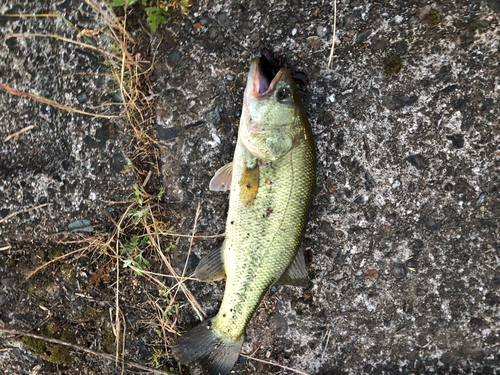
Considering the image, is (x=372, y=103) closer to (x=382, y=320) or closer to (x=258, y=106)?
(x=258, y=106)

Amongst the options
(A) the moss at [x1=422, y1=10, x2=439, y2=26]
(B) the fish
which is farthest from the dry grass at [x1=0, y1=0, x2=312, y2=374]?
(A) the moss at [x1=422, y1=10, x2=439, y2=26]

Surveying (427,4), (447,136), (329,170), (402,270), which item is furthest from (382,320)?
(427,4)

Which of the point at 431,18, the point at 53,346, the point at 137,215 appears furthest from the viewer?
the point at 53,346

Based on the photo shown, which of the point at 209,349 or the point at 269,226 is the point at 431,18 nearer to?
the point at 269,226

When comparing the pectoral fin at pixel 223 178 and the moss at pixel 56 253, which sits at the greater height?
the pectoral fin at pixel 223 178

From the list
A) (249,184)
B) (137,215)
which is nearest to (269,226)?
(249,184)

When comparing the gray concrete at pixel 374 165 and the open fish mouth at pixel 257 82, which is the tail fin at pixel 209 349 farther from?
the open fish mouth at pixel 257 82

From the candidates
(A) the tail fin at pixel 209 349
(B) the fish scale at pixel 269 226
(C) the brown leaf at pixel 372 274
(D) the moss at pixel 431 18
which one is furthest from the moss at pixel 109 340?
(D) the moss at pixel 431 18
